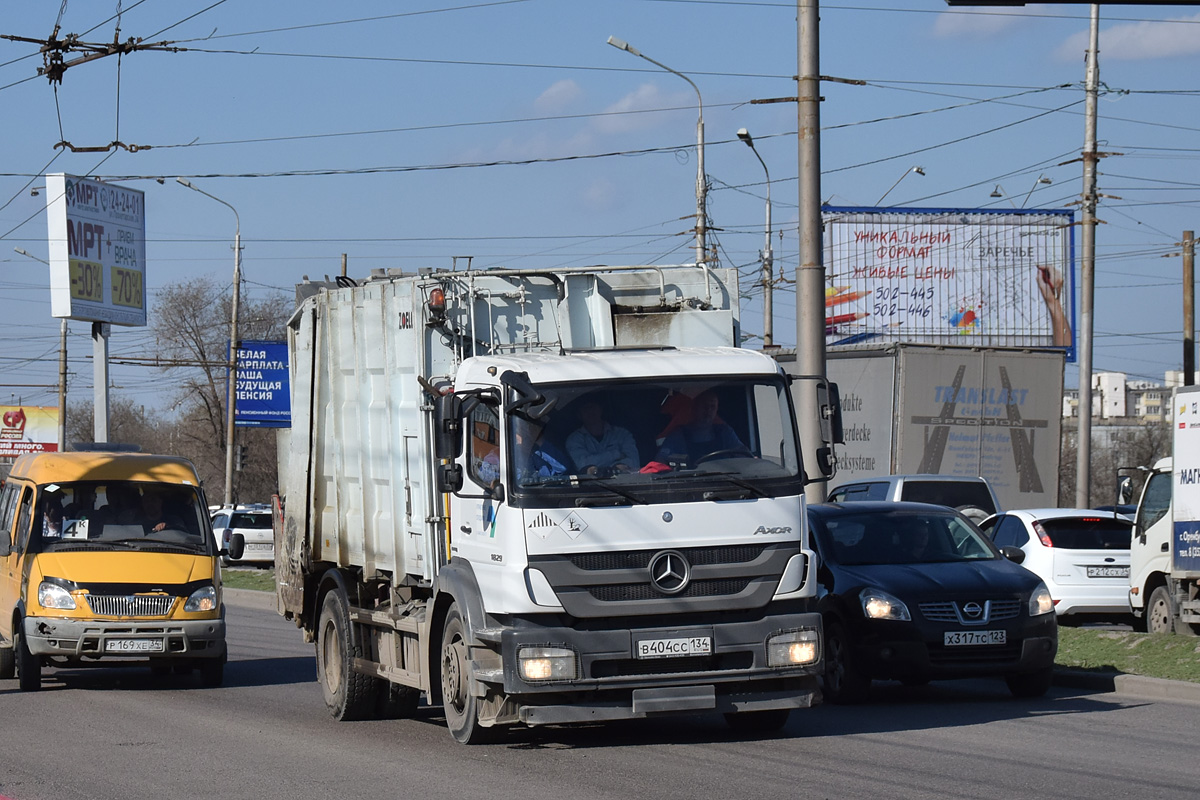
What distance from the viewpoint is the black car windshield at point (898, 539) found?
1318 centimetres

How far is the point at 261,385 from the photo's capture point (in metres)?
44.9

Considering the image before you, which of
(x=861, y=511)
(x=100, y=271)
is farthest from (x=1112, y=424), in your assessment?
(x=861, y=511)

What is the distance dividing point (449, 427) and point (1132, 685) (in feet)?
20.8

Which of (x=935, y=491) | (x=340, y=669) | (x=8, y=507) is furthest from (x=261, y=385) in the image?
(x=340, y=669)

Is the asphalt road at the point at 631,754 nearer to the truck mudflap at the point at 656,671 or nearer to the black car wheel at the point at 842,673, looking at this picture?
the black car wheel at the point at 842,673

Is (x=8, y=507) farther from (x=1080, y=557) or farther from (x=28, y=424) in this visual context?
(x=28, y=424)

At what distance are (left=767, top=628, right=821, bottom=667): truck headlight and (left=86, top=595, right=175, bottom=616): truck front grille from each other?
7.35m

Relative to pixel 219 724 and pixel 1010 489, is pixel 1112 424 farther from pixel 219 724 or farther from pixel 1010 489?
pixel 219 724

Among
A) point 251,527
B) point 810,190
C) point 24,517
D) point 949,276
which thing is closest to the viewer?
point 24,517

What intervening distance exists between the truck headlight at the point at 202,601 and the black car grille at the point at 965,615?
6.78 metres

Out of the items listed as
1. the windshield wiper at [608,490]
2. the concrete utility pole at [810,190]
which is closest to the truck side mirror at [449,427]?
the windshield wiper at [608,490]

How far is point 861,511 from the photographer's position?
13.6 metres

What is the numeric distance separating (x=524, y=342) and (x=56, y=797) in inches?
161

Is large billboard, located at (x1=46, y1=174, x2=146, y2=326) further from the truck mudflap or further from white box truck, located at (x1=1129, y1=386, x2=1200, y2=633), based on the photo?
the truck mudflap
